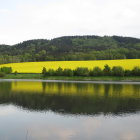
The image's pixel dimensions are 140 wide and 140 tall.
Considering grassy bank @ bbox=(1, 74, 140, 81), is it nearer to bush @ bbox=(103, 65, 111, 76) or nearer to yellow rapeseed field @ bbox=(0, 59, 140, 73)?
bush @ bbox=(103, 65, 111, 76)

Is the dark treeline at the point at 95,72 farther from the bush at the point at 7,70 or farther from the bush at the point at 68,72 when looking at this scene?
the bush at the point at 7,70

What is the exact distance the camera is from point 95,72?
322 feet

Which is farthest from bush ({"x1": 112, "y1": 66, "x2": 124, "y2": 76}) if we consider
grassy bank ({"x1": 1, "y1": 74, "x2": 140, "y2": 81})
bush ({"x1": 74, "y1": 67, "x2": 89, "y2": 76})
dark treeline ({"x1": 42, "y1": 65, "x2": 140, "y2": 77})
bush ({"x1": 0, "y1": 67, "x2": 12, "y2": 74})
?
bush ({"x1": 0, "y1": 67, "x2": 12, "y2": 74})

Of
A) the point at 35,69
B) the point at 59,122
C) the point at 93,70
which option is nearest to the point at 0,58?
the point at 35,69

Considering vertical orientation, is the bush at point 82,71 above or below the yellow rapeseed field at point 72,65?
below

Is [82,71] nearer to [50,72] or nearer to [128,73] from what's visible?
[50,72]

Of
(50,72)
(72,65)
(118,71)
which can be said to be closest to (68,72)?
(50,72)

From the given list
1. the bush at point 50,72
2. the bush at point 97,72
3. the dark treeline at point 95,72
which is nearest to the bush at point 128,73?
the dark treeline at point 95,72

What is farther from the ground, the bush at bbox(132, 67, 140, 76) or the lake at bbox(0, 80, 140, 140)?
the bush at bbox(132, 67, 140, 76)

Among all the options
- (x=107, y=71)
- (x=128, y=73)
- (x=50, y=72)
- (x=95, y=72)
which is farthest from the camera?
(x=50, y=72)

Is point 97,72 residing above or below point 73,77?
above

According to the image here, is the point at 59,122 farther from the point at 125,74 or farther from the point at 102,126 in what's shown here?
the point at 125,74

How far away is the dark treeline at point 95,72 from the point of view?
94.8m

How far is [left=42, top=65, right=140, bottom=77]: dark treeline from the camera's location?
94.8 m
